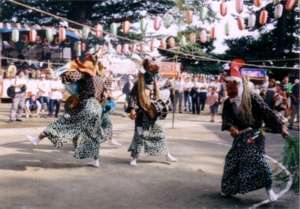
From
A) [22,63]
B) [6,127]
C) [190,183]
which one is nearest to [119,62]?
[22,63]

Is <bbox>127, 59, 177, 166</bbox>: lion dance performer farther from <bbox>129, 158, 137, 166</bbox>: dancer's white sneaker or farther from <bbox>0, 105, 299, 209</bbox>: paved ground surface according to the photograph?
<bbox>0, 105, 299, 209</bbox>: paved ground surface

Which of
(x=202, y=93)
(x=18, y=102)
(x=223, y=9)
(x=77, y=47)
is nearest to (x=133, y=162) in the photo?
(x=18, y=102)

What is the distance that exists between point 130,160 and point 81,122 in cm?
125

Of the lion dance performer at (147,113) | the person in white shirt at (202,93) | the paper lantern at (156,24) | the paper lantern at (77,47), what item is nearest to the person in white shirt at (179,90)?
the person in white shirt at (202,93)

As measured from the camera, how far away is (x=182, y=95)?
930 inches

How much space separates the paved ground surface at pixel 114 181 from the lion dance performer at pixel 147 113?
26 centimetres

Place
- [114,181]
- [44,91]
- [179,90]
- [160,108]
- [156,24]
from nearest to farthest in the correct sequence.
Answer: [114,181] < [160,108] < [44,91] < [156,24] < [179,90]

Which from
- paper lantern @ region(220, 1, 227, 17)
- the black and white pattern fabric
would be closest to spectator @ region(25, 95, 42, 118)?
paper lantern @ region(220, 1, 227, 17)

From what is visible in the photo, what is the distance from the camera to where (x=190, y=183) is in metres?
7.12

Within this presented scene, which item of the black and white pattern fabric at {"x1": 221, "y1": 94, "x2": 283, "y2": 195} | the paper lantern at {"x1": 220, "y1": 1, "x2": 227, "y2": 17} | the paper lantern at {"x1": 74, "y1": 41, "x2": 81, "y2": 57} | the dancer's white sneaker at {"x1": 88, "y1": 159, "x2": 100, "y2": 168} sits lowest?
the dancer's white sneaker at {"x1": 88, "y1": 159, "x2": 100, "y2": 168}

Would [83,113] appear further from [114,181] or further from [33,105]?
[33,105]

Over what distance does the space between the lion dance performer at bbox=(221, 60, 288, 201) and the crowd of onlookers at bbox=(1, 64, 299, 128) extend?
5914 mm

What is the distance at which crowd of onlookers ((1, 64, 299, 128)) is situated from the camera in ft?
53.1

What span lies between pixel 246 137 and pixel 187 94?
17514 mm
